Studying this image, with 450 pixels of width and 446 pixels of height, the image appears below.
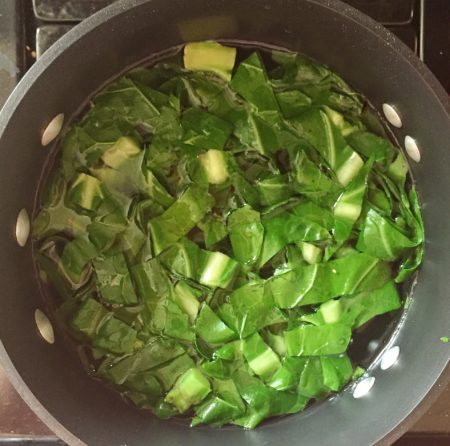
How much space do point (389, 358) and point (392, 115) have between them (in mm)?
427

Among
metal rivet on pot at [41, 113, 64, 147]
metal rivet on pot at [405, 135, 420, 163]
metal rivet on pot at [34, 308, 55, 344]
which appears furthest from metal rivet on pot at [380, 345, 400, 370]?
metal rivet on pot at [41, 113, 64, 147]

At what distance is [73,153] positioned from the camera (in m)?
1.20

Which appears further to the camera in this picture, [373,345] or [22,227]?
[373,345]

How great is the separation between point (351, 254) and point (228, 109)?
34 centimetres

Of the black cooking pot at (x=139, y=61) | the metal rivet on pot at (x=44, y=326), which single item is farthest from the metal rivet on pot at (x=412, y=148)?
the metal rivet on pot at (x=44, y=326)

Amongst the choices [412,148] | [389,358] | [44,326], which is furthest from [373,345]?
[44,326]

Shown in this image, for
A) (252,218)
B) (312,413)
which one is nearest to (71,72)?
(252,218)

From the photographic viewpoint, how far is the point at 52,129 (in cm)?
111

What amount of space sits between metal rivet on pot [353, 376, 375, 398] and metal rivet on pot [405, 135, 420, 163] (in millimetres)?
393

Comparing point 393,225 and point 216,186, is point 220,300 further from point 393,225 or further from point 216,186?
point 393,225

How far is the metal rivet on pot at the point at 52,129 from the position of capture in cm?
109

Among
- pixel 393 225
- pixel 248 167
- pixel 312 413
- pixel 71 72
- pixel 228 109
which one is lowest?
Answer: pixel 312 413

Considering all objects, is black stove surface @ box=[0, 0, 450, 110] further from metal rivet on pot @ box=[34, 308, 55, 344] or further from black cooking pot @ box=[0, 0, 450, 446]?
metal rivet on pot @ box=[34, 308, 55, 344]

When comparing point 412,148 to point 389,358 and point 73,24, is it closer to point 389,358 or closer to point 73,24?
point 389,358
